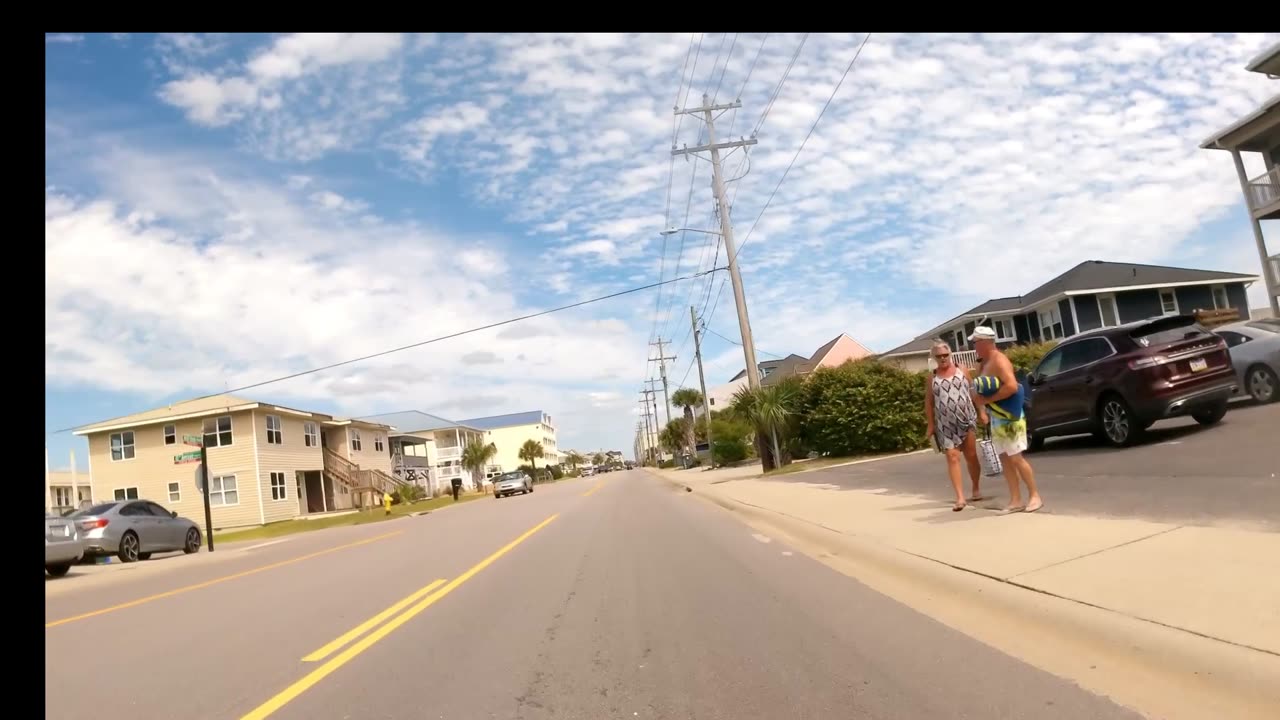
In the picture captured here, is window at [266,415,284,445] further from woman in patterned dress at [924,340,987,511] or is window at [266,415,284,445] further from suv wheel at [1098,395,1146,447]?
suv wheel at [1098,395,1146,447]

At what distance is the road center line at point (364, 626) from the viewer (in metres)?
6.25

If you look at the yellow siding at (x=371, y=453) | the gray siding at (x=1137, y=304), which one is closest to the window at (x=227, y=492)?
the yellow siding at (x=371, y=453)

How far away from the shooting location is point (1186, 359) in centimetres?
1113

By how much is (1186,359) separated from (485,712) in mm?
10704

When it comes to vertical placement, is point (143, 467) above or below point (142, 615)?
above

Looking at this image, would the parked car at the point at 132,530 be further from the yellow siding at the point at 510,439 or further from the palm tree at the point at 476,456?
the yellow siding at the point at 510,439

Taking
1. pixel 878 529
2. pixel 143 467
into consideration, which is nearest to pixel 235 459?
pixel 143 467

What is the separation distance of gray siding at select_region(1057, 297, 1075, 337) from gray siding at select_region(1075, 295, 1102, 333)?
1.31ft

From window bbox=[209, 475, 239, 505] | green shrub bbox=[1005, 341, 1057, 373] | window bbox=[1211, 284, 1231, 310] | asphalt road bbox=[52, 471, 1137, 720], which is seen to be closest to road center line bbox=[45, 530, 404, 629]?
asphalt road bbox=[52, 471, 1137, 720]

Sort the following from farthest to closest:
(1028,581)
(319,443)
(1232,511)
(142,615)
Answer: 1. (319,443)
2. (142,615)
3. (1232,511)
4. (1028,581)

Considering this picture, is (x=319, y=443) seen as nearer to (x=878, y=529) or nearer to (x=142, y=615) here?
(x=142, y=615)

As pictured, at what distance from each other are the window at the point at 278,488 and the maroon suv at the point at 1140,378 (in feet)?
128

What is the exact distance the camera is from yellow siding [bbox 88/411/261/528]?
40.9m

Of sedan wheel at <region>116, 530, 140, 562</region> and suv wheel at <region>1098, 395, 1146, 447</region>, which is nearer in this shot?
suv wheel at <region>1098, 395, 1146, 447</region>
